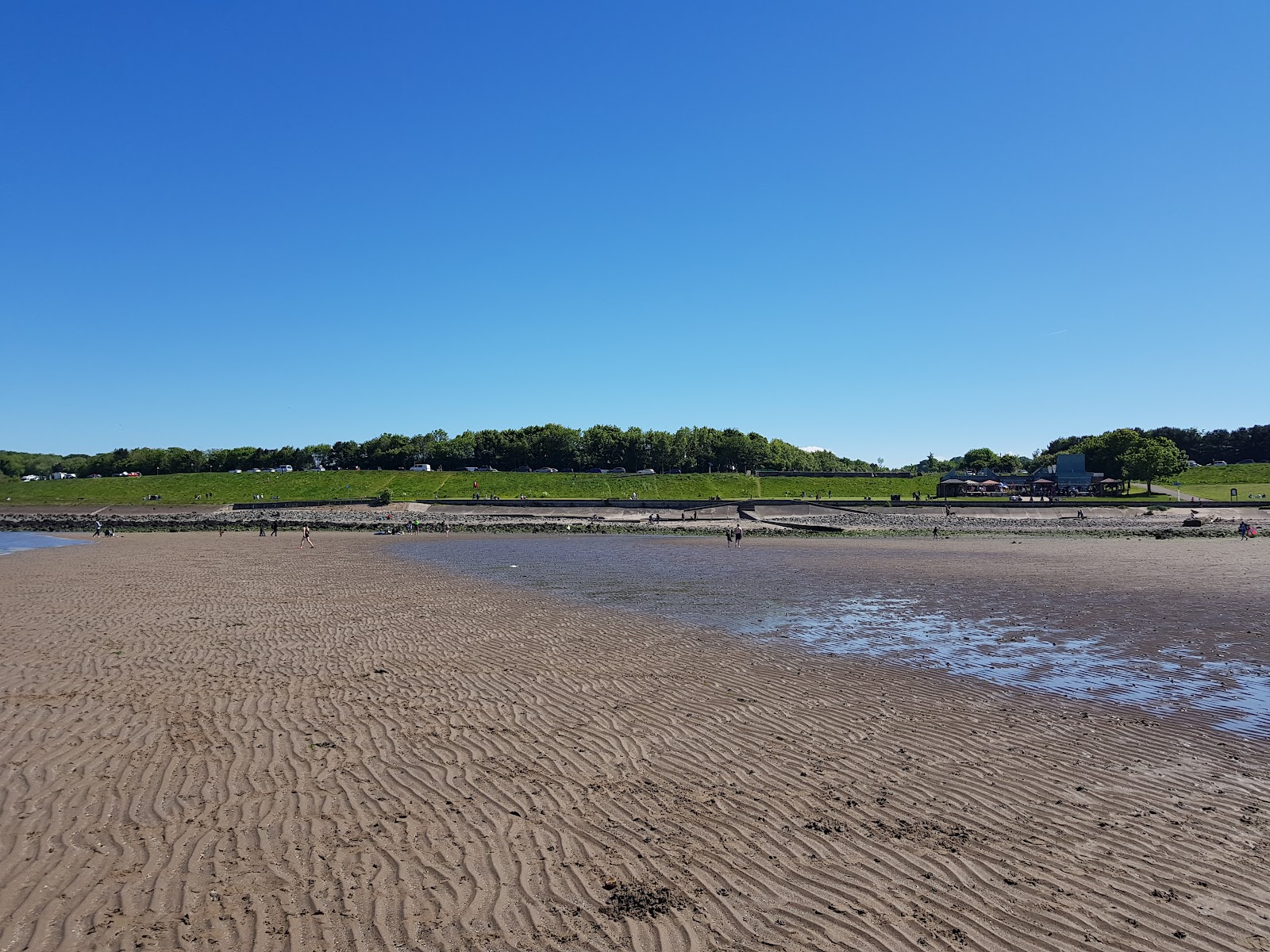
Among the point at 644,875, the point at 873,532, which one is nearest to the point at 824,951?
the point at 644,875

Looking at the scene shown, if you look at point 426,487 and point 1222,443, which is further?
point 1222,443

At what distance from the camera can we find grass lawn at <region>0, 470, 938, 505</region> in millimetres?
111250

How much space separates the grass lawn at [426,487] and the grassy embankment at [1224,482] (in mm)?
33967

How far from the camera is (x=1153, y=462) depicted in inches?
3939

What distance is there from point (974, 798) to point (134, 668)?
Result: 15.8m

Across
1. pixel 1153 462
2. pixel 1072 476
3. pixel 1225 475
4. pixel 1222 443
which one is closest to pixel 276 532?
pixel 1153 462

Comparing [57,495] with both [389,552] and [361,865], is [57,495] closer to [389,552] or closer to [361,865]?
[389,552]

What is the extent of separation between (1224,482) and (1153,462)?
37.3 meters

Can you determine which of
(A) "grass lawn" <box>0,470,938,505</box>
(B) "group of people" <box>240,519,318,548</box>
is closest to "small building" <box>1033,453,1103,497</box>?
(A) "grass lawn" <box>0,470,938,505</box>

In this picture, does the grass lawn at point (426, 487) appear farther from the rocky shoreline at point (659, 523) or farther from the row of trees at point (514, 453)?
the row of trees at point (514, 453)

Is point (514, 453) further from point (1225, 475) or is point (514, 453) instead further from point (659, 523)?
point (1225, 475)

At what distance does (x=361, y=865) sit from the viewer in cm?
730

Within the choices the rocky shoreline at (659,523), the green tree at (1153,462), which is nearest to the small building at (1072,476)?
the green tree at (1153,462)

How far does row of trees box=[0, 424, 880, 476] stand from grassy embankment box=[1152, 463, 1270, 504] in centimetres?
7806
